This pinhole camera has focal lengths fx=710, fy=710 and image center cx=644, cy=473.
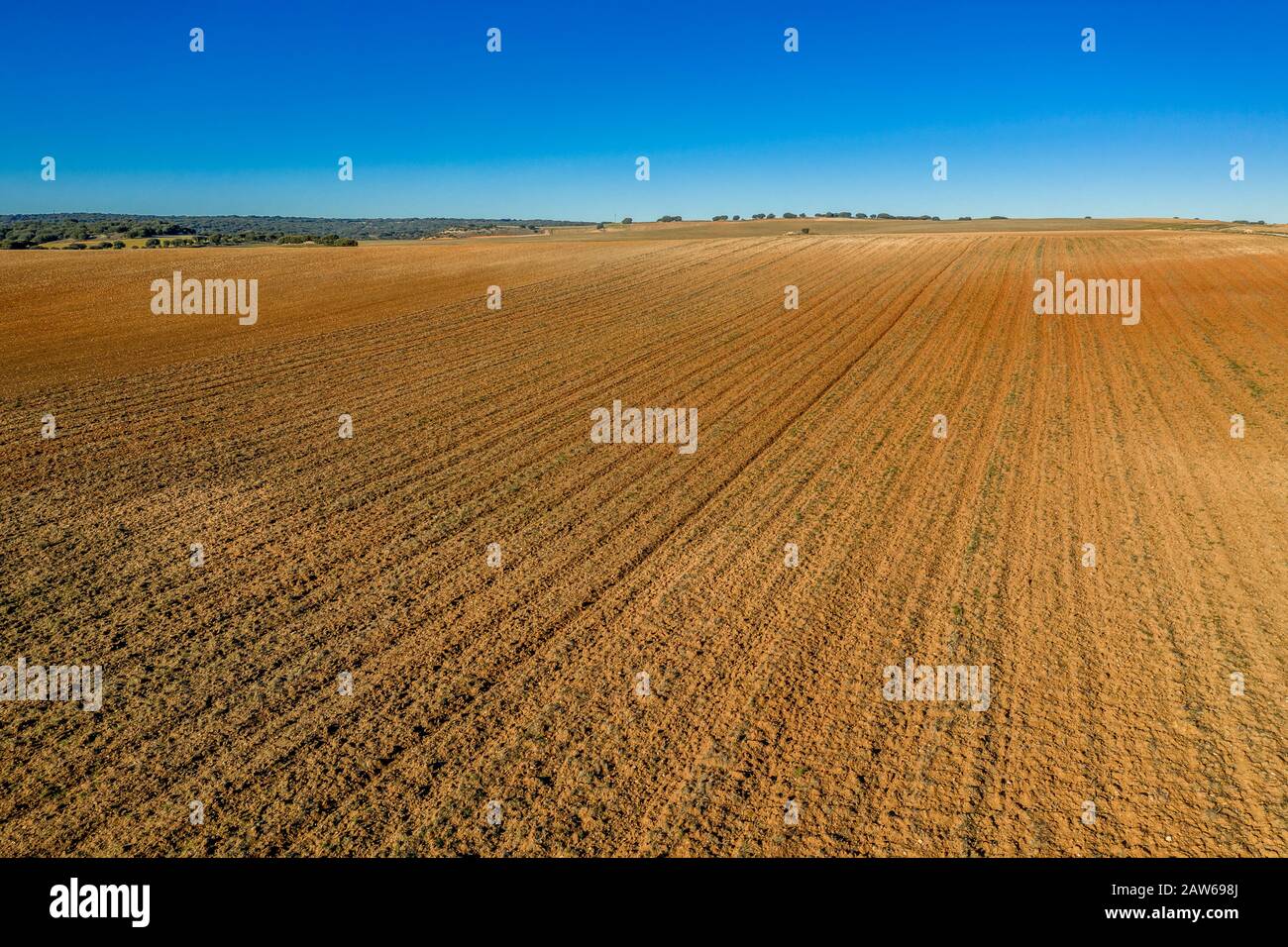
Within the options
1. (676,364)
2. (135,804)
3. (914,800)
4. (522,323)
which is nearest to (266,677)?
(135,804)

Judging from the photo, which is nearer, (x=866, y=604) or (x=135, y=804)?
(x=135, y=804)

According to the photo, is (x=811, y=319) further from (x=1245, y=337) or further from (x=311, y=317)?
(x=311, y=317)

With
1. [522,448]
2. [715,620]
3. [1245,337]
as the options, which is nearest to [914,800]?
[715,620]

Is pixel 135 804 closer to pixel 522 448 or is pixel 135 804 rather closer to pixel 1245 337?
pixel 522 448
